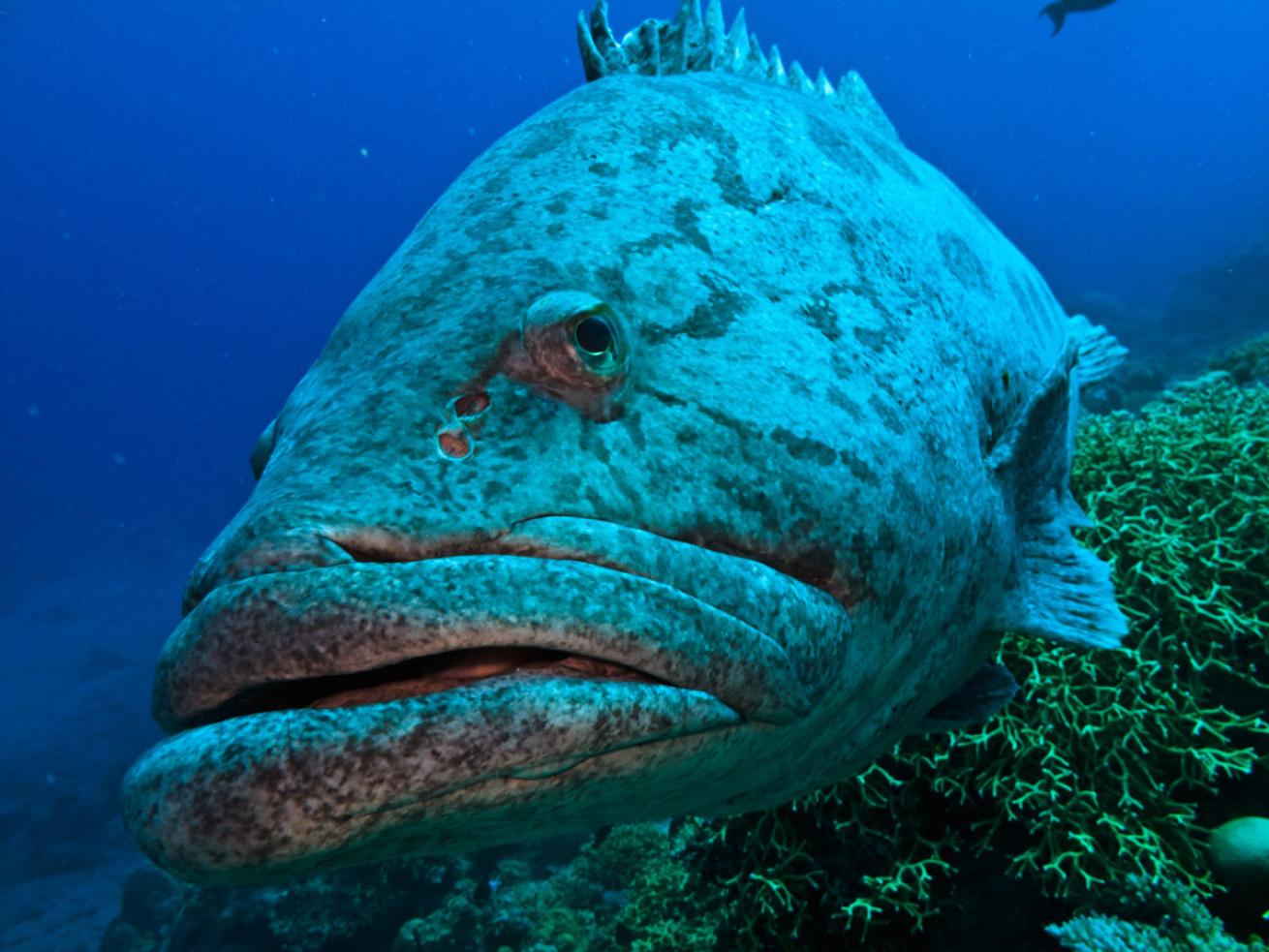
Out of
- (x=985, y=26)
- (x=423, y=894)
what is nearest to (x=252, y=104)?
(x=985, y=26)

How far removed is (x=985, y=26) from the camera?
379ft

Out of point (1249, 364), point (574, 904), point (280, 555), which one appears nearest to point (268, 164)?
point (1249, 364)

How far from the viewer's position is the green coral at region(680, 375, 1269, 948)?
346cm

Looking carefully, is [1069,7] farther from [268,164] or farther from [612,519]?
[268,164]

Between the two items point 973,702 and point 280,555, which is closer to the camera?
point 280,555

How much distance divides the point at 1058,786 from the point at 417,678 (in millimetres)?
3398

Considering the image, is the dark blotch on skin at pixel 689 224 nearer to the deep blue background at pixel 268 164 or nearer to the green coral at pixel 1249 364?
the green coral at pixel 1249 364

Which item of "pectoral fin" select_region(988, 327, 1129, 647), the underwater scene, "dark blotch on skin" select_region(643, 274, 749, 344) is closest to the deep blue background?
the underwater scene

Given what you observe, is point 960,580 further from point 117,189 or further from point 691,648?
point 117,189

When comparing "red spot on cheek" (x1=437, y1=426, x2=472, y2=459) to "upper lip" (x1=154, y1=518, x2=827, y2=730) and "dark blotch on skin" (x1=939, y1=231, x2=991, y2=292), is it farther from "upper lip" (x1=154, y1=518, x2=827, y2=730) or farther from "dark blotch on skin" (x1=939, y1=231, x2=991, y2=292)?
"dark blotch on skin" (x1=939, y1=231, x2=991, y2=292)

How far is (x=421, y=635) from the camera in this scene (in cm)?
119

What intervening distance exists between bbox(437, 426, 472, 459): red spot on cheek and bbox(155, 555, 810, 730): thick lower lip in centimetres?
24

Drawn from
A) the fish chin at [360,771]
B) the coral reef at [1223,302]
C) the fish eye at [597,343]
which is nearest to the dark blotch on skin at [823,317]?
the fish eye at [597,343]

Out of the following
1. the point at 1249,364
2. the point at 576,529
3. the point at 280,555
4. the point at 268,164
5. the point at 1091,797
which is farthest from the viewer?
the point at 268,164
